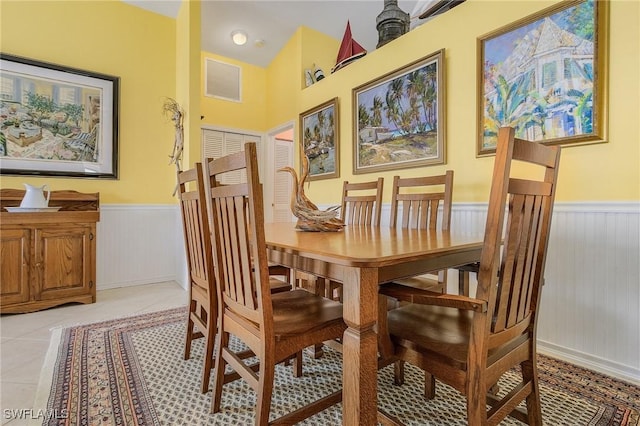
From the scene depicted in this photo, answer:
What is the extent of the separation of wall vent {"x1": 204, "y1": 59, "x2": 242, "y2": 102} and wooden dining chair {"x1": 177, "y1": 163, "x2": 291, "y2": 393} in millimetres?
3369

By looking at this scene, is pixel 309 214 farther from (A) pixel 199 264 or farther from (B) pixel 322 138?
(B) pixel 322 138

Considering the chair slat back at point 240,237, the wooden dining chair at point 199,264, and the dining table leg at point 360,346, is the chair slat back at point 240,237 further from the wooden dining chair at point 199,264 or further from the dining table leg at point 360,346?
the dining table leg at point 360,346

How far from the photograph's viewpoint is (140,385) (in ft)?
5.14

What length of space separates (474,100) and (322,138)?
183 centimetres

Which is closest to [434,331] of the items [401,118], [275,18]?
[401,118]

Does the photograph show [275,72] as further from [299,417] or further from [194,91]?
[299,417]

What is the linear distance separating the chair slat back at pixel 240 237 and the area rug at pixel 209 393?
506mm

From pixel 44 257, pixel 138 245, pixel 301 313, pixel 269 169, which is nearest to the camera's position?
pixel 301 313

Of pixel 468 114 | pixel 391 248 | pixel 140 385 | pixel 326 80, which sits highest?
pixel 326 80

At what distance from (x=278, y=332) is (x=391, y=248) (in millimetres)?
490

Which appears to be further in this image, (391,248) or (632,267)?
(632,267)

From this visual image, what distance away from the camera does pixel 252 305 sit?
113 centimetres

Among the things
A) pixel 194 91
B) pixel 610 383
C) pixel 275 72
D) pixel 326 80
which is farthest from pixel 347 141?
pixel 610 383

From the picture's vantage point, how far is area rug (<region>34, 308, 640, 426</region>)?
1326mm
